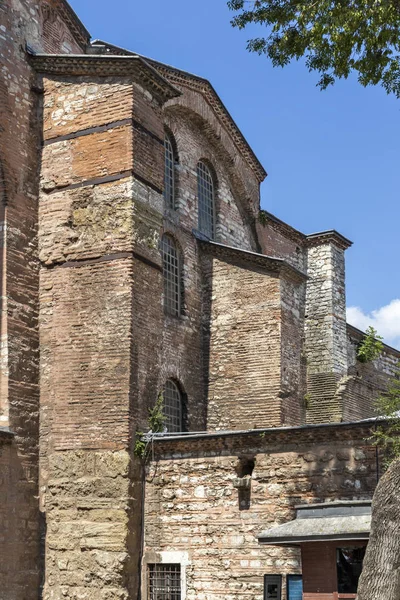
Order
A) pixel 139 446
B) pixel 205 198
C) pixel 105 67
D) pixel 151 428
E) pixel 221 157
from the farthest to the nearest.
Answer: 1. pixel 221 157
2. pixel 205 198
3. pixel 105 67
4. pixel 151 428
5. pixel 139 446

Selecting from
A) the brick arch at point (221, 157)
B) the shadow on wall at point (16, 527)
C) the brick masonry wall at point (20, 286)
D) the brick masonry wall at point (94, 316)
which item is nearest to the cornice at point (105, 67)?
the brick masonry wall at point (94, 316)

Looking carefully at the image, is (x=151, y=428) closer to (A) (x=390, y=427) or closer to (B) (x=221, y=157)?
(A) (x=390, y=427)

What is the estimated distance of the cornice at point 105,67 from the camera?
1511 centimetres

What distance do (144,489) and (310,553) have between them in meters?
4.02

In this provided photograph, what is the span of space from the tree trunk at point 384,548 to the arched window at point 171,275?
912 cm

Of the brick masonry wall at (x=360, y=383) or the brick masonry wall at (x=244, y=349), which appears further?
the brick masonry wall at (x=360, y=383)

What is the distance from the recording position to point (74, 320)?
14664 mm

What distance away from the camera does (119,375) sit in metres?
14.2

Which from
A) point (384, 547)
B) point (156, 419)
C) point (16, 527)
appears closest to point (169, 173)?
point (156, 419)

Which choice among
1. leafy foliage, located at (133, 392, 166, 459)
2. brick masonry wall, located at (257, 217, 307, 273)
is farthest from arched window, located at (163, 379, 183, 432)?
brick masonry wall, located at (257, 217, 307, 273)

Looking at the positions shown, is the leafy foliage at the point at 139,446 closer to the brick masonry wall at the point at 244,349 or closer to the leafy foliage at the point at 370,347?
the brick masonry wall at the point at 244,349

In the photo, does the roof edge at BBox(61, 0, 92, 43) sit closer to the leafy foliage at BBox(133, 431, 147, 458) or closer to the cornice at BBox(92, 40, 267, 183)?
the cornice at BBox(92, 40, 267, 183)

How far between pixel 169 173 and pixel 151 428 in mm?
6031

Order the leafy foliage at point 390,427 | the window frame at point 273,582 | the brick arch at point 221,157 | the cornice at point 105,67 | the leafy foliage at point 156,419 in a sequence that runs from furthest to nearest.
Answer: the brick arch at point 221,157 → the cornice at point 105,67 → the leafy foliage at point 156,419 → the window frame at point 273,582 → the leafy foliage at point 390,427
